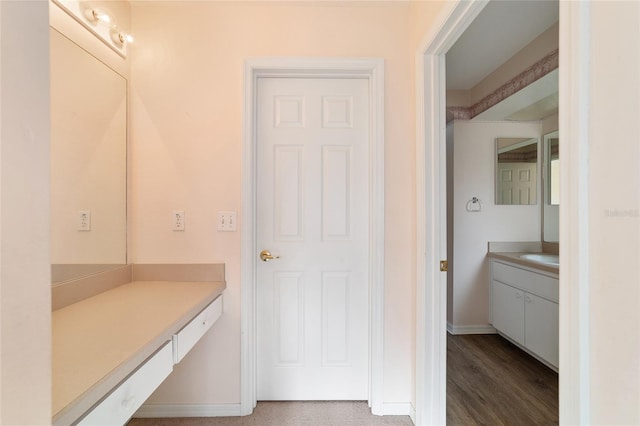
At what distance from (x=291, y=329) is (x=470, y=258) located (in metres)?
1.99

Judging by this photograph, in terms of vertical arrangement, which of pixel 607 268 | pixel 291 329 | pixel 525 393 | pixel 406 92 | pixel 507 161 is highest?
pixel 406 92

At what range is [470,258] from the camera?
107 inches

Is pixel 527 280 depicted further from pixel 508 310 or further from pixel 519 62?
pixel 519 62

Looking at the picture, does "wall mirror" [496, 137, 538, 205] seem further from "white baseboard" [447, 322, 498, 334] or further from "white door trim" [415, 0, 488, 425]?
"white door trim" [415, 0, 488, 425]

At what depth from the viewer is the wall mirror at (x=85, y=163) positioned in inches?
48.4

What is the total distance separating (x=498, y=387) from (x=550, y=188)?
192 centimetres

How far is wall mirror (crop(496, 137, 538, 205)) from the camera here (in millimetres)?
2686

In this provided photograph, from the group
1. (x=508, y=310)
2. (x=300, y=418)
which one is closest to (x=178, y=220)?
(x=300, y=418)

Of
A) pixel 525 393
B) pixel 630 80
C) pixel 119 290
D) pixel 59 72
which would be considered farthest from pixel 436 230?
pixel 59 72

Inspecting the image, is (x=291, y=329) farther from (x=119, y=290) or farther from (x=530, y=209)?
(x=530, y=209)

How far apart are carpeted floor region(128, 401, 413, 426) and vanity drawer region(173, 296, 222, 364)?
2.12 feet

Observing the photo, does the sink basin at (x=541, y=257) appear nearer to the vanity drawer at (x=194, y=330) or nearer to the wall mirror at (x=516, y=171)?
the wall mirror at (x=516, y=171)

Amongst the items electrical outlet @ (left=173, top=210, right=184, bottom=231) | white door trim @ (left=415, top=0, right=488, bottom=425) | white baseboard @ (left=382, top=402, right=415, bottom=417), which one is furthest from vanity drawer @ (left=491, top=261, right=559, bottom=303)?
electrical outlet @ (left=173, top=210, right=184, bottom=231)

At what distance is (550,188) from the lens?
262 cm
